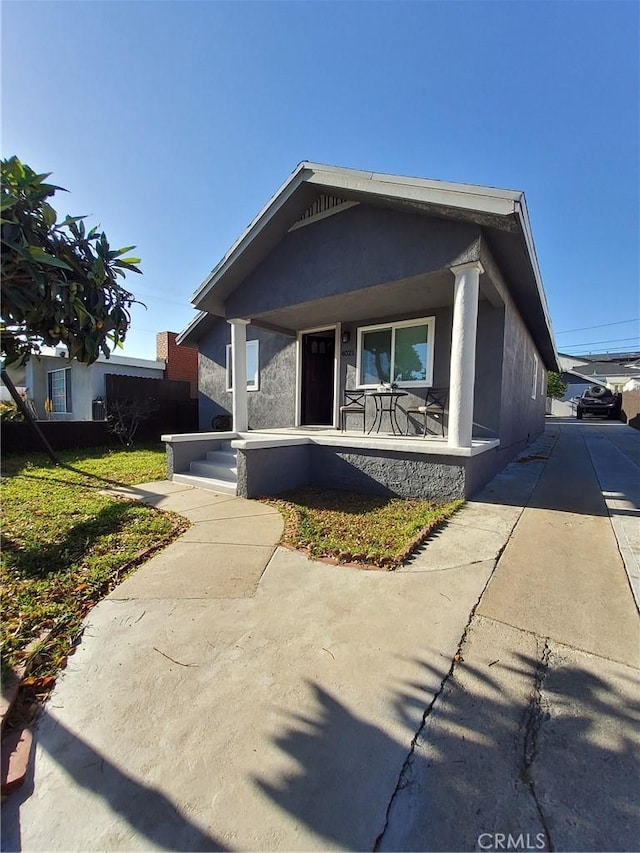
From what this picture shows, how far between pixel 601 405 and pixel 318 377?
2830 cm

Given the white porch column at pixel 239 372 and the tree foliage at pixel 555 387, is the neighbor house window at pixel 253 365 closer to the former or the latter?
the white porch column at pixel 239 372

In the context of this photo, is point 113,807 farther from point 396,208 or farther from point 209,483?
point 396,208

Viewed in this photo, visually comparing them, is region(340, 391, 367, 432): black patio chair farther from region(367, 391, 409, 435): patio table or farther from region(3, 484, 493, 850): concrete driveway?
region(3, 484, 493, 850): concrete driveway

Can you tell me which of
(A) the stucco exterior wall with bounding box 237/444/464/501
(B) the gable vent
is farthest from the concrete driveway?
(B) the gable vent

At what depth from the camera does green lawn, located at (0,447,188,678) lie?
244 cm

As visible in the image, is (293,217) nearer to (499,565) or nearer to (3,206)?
(3,206)

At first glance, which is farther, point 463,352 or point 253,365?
point 253,365

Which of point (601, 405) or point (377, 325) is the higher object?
point (377, 325)

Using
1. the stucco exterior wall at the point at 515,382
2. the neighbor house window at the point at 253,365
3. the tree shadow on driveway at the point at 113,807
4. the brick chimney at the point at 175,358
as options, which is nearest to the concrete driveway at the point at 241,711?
the tree shadow on driveway at the point at 113,807

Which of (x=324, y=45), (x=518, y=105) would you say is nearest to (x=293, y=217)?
(x=324, y=45)

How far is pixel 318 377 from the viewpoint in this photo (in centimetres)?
948

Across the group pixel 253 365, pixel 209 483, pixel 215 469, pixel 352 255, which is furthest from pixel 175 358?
pixel 352 255

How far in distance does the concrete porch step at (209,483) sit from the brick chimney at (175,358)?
966 centimetres

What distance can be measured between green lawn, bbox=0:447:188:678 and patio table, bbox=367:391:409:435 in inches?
185
